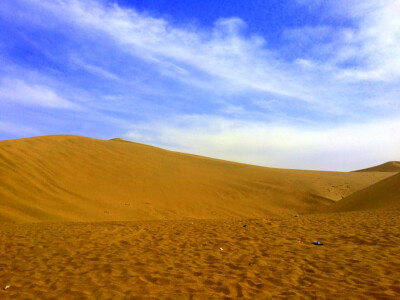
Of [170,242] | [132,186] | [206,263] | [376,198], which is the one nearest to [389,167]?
[376,198]

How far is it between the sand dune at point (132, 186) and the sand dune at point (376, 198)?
108 inches

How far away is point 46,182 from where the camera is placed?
16641 millimetres

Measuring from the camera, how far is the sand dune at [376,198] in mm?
13773

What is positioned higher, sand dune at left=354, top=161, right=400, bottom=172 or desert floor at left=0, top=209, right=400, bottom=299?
sand dune at left=354, top=161, right=400, bottom=172

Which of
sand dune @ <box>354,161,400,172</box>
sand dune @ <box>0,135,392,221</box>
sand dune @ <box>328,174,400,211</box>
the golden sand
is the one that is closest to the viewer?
the golden sand

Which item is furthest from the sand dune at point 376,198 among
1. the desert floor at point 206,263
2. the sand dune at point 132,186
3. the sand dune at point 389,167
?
the sand dune at point 389,167

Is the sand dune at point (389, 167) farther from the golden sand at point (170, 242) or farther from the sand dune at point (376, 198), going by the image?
the sand dune at point (376, 198)

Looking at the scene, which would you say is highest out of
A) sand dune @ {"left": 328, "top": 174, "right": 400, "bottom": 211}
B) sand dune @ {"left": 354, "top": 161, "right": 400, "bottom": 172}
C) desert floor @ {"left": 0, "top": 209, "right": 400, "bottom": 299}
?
sand dune @ {"left": 354, "top": 161, "right": 400, "bottom": 172}

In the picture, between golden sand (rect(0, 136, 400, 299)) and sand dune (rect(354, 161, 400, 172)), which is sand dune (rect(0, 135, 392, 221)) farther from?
sand dune (rect(354, 161, 400, 172))

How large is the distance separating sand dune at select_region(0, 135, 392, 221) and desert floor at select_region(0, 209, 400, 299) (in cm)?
634

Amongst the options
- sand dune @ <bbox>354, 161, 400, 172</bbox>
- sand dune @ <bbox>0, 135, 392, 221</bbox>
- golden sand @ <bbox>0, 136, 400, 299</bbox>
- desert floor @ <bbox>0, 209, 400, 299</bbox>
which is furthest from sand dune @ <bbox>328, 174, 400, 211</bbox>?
sand dune @ <bbox>354, 161, 400, 172</bbox>

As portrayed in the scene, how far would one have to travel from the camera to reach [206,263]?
5.91 m

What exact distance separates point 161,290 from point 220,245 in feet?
9.42

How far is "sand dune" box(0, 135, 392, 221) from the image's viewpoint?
14938mm
